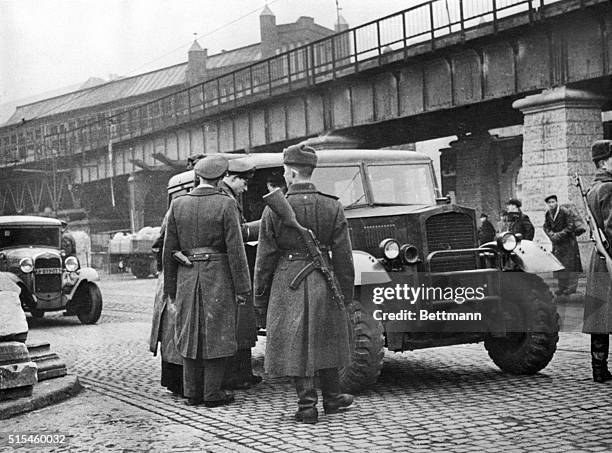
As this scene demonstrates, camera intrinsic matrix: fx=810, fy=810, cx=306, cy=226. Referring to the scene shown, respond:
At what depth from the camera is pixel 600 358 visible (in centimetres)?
644

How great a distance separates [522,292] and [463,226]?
2.51 ft

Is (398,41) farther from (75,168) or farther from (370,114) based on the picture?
(75,168)

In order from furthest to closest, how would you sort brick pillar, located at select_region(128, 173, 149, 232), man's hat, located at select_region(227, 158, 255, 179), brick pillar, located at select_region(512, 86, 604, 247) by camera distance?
brick pillar, located at select_region(128, 173, 149, 232) < brick pillar, located at select_region(512, 86, 604, 247) < man's hat, located at select_region(227, 158, 255, 179)

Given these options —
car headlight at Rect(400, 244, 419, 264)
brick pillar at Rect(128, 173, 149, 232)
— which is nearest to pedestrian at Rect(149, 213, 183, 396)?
car headlight at Rect(400, 244, 419, 264)

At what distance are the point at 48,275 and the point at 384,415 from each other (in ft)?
29.9

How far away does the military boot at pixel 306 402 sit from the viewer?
5.43m

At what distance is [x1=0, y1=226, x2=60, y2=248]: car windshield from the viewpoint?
13.8 metres

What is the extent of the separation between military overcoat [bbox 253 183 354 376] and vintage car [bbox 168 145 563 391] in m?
0.71

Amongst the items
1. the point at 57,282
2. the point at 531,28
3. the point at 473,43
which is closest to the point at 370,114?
the point at 473,43

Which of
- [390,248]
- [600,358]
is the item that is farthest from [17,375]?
[600,358]

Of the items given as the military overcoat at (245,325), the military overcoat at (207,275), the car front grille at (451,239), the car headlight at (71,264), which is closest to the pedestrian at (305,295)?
the military overcoat at (207,275)

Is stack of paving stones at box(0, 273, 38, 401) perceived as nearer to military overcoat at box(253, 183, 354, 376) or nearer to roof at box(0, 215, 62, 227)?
military overcoat at box(253, 183, 354, 376)

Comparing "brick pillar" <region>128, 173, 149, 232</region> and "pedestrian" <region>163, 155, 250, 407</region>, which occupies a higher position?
"brick pillar" <region>128, 173, 149, 232</region>

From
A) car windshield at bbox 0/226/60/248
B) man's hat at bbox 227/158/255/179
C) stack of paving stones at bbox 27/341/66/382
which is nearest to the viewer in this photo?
man's hat at bbox 227/158/255/179
